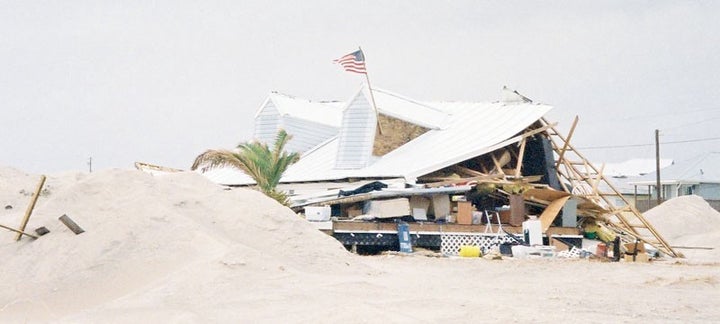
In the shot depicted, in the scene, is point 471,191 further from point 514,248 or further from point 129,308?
point 129,308

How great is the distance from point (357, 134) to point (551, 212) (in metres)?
10.0

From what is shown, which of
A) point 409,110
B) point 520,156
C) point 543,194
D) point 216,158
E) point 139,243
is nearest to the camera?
point 139,243

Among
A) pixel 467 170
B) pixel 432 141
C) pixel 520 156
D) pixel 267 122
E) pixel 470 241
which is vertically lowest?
pixel 470 241

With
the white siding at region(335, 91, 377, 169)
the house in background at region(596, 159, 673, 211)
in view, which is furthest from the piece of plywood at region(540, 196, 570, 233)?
the house in background at region(596, 159, 673, 211)

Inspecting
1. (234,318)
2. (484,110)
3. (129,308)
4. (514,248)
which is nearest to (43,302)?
(129,308)

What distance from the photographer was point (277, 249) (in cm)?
1395

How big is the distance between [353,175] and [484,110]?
20.9 feet

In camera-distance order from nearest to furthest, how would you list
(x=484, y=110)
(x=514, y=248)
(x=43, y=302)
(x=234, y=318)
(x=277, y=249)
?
(x=234, y=318)
(x=43, y=302)
(x=277, y=249)
(x=514, y=248)
(x=484, y=110)

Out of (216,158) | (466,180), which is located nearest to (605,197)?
(466,180)

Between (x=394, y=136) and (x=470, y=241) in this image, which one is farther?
(x=394, y=136)

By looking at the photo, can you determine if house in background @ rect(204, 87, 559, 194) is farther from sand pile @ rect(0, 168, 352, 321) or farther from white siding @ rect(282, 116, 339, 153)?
sand pile @ rect(0, 168, 352, 321)

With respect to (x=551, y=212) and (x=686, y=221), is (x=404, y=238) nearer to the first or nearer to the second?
(x=551, y=212)

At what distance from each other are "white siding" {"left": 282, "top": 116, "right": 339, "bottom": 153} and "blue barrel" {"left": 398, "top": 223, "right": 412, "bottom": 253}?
50.0 ft

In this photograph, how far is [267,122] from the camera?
129ft
